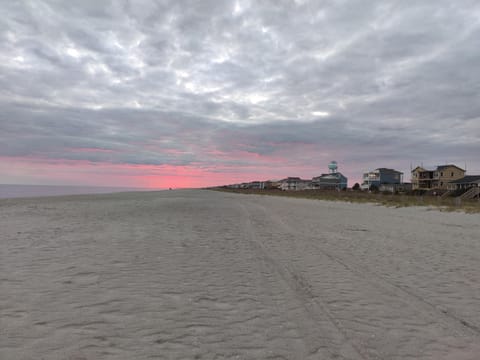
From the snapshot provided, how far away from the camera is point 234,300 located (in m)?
5.13

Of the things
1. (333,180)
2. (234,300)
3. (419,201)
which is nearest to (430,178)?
(333,180)

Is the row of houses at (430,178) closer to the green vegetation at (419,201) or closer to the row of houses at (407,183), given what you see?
the row of houses at (407,183)

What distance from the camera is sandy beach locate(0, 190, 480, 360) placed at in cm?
356

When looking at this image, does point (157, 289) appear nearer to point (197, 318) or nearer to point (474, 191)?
point (197, 318)

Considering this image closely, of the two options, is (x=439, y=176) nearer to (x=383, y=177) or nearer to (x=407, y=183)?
(x=383, y=177)

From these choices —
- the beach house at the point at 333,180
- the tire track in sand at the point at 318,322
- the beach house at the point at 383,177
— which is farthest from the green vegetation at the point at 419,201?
the beach house at the point at 333,180

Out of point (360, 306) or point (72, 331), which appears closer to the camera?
point (72, 331)

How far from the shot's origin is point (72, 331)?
3.80m

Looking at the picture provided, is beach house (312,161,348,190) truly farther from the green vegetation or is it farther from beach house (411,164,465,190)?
the green vegetation

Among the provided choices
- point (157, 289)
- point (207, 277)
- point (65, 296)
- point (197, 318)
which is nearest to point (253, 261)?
point (207, 277)

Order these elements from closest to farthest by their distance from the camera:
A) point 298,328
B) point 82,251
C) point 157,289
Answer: point 298,328
point 157,289
point 82,251

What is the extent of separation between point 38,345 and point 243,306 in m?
2.72

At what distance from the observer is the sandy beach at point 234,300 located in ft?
11.7

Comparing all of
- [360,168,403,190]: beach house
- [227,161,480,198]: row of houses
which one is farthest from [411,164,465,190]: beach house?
[360,168,403,190]: beach house
